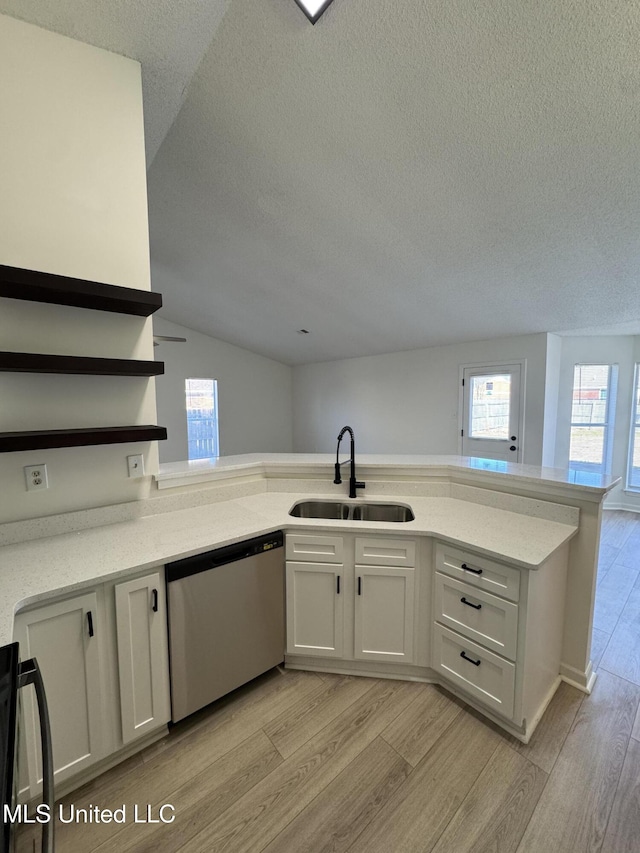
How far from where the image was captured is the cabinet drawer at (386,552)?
1785 millimetres

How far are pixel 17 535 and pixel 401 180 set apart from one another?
9.17 ft

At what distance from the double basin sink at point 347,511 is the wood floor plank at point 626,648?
4.48 feet

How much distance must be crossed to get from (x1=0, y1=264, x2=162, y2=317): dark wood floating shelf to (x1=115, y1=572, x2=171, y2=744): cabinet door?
1168 mm

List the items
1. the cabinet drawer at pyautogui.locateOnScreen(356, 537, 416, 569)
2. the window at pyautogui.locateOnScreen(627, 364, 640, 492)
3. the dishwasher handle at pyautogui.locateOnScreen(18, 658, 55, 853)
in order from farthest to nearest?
the window at pyautogui.locateOnScreen(627, 364, 640, 492) < the cabinet drawer at pyautogui.locateOnScreen(356, 537, 416, 569) < the dishwasher handle at pyautogui.locateOnScreen(18, 658, 55, 853)

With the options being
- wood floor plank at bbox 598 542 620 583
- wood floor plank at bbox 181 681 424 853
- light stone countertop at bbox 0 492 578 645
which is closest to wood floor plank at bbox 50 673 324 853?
wood floor plank at bbox 181 681 424 853

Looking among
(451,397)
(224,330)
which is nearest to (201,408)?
(224,330)

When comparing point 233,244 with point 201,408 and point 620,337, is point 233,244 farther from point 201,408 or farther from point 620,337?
point 620,337

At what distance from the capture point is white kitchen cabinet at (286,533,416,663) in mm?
1802

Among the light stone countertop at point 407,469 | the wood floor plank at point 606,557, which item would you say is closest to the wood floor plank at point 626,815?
the light stone countertop at point 407,469

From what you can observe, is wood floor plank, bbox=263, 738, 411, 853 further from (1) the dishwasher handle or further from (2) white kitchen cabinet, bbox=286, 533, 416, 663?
(1) the dishwasher handle

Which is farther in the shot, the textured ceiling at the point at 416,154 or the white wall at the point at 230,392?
the white wall at the point at 230,392

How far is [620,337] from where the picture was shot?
4660 mm

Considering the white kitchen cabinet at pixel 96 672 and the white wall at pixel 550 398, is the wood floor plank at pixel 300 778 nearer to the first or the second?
the white kitchen cabinet at pixel 96 672

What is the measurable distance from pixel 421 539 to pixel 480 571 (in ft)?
0.96
